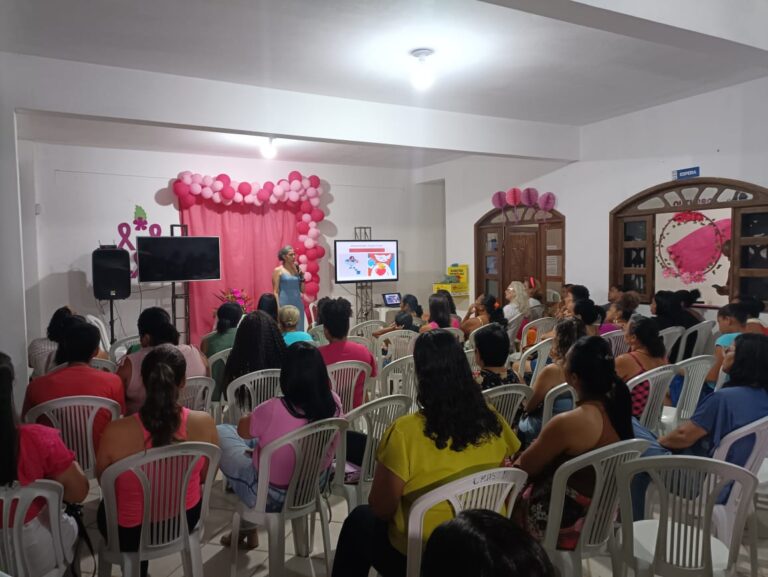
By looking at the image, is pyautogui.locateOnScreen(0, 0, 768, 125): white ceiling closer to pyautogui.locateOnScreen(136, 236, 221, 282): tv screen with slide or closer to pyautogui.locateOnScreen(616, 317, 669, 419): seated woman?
pyautogui.locateOnScreen(616, 317, 669, 419): seated woman

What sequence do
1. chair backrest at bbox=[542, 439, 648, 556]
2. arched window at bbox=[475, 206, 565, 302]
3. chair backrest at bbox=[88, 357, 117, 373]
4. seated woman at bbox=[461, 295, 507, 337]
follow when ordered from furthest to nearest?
arched window at bbox=[475, 206, 565, 302] → seated woman at bbox=[461, 295, 507, 337] → chair backrest at bbox=[88, 357, 117, 373] → chair backrest at bbox=[542, 439, 648, 556]

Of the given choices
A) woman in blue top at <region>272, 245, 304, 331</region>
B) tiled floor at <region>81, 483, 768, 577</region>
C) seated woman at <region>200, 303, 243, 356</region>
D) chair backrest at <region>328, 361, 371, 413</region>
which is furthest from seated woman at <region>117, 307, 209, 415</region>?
woman in blue top at <region>272, 245, 304, 331</region>

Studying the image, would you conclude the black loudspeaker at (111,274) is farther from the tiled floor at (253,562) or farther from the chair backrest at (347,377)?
the chair backrest at (347,377)

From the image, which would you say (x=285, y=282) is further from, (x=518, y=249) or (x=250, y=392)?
(x=250, y=392)

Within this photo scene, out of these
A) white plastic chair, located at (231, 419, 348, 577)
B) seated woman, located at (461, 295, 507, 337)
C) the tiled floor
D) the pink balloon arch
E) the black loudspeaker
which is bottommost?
the tiled floor

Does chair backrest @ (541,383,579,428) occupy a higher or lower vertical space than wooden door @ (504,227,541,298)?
lower

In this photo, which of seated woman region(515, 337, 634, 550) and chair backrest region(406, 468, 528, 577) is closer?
chair backrest region(406, 468, 528, 577)

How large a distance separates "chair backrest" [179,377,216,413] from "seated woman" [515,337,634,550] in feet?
5.95

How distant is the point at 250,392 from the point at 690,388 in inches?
101

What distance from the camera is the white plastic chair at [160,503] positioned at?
72.9 inches

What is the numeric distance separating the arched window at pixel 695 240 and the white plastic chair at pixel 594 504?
455 cm

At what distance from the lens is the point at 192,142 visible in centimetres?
739

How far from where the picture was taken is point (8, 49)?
412 centimetres

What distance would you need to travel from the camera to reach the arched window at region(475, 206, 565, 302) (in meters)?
7.72
